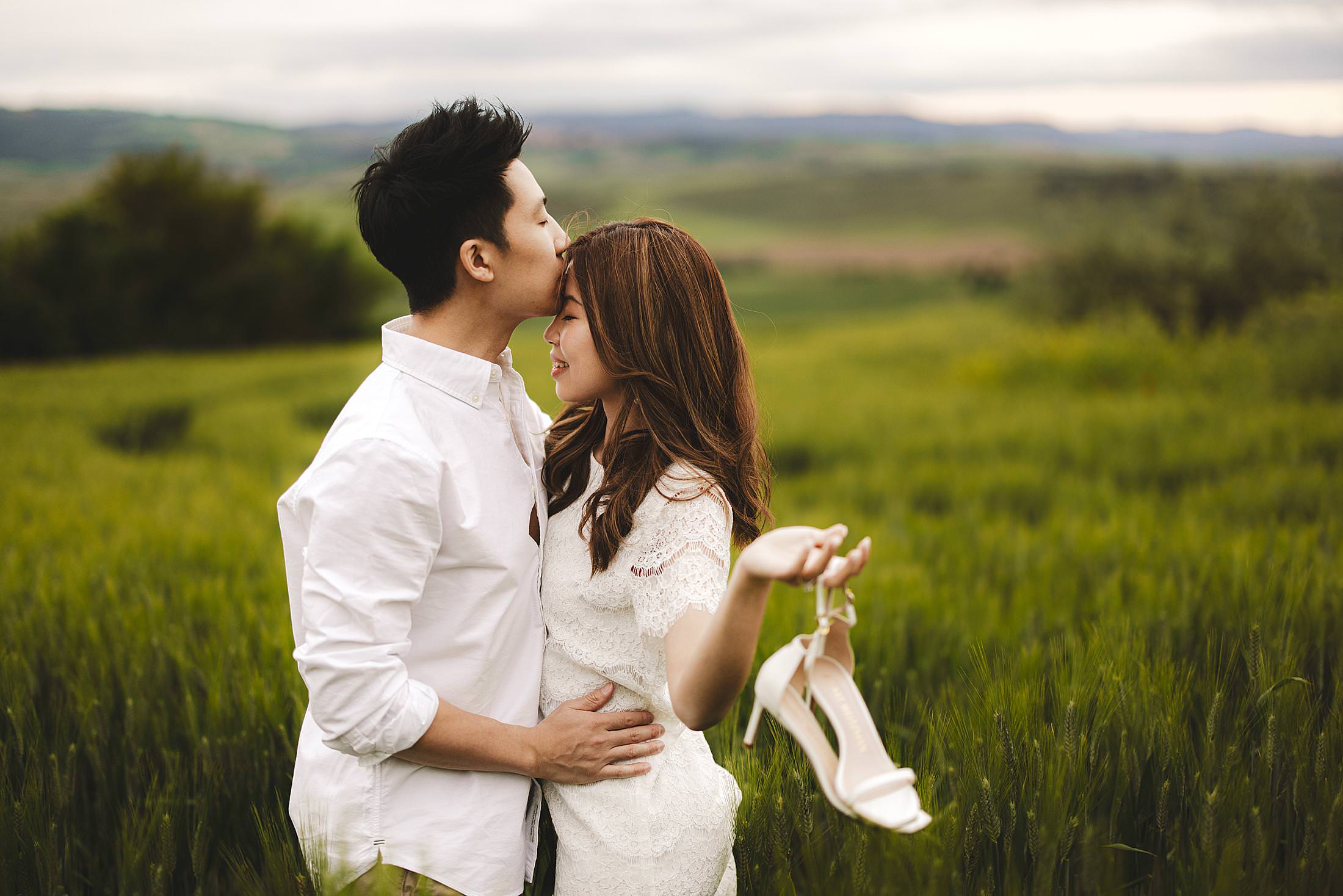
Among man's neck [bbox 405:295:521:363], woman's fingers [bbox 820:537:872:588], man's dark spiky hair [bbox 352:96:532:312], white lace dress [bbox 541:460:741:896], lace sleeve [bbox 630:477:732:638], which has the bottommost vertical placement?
white lace dress [bbox 541:460:741:896]

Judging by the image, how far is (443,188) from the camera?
1.91 m

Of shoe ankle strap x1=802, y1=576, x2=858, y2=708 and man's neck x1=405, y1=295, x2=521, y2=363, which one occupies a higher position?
man's neck x1=405, y1=295, x2=521, y2=363

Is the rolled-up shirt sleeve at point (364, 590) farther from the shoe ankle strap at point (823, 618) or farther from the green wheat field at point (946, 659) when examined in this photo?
the shoe ankle strap at point (823, 618)

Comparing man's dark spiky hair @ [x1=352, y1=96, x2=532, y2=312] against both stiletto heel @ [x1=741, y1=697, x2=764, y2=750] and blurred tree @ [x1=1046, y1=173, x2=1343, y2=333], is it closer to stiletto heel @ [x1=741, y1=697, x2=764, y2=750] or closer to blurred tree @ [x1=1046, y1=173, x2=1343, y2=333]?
stiletto heel @ [x1=741, y1=697, x2=764, y2=750]

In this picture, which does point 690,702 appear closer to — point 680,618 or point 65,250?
point 680,618

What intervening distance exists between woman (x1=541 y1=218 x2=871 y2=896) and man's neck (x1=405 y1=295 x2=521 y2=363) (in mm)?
158

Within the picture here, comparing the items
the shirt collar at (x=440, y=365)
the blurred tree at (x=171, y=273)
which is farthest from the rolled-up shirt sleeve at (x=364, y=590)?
the blurred tree at (x=171, y=273)

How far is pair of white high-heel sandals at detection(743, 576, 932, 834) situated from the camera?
4.08 ft

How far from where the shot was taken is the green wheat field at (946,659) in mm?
1996

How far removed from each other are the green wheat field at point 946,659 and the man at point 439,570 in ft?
0.92

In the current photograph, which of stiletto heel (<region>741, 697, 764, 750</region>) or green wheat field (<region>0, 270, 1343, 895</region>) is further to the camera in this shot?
green wheat field (<region>0, 270, 1343, 895</region>)

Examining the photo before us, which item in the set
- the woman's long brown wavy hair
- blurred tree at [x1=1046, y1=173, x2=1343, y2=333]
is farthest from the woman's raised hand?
blurred tree at [x1=1046, y1=173, x2=1343, y2=333]

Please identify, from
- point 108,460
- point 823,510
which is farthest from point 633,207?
point 108,460

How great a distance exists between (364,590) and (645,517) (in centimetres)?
57
